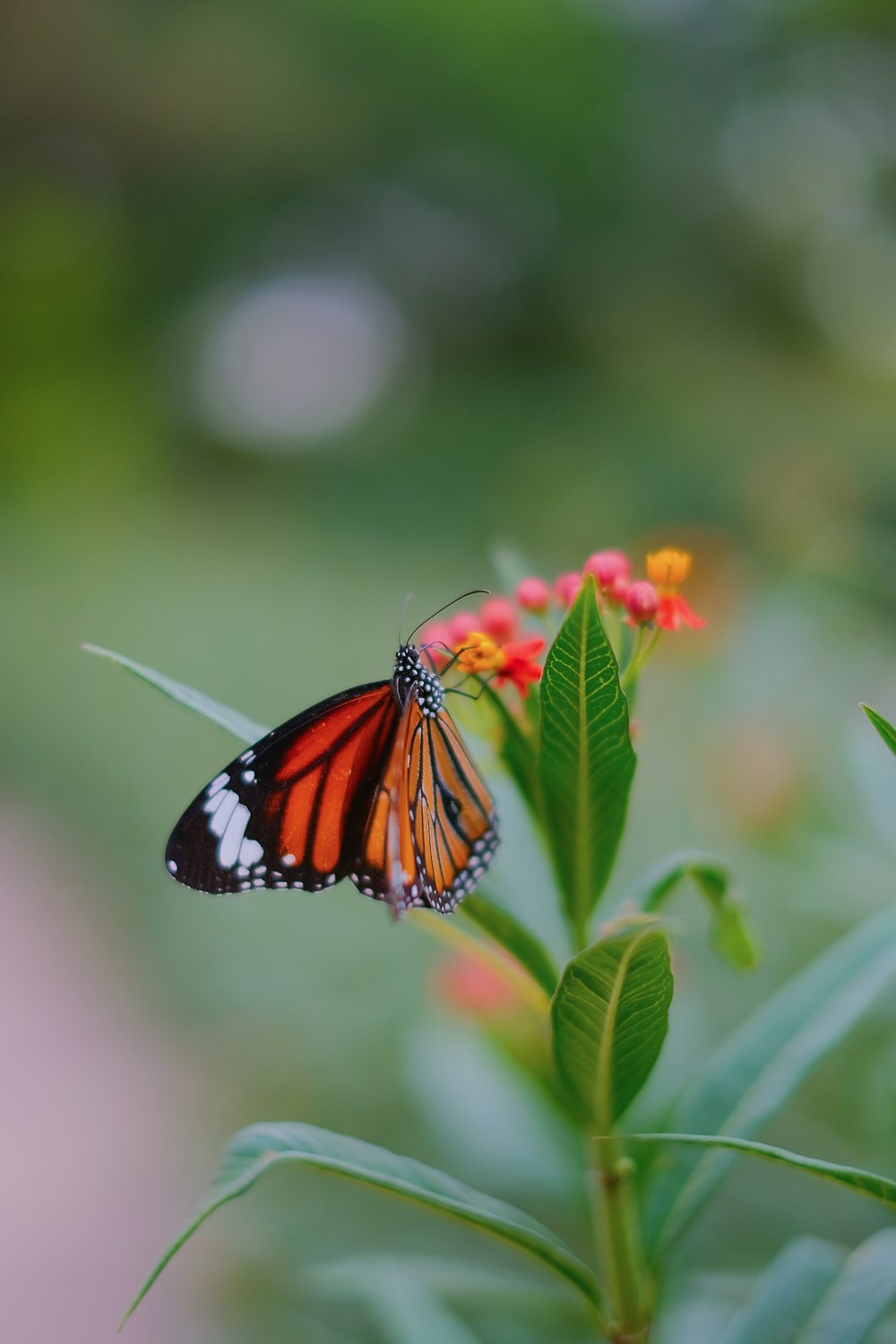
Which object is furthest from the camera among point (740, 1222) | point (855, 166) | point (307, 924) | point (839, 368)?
point (839, 368)

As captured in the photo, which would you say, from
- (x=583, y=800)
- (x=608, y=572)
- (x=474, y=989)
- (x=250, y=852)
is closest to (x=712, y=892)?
(x=583, y=800)

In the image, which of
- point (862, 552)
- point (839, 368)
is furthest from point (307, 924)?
point (839, 368)

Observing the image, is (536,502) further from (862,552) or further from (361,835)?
(361,835)

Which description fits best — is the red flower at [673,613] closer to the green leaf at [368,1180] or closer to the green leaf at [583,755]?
the green leaf at [583,755]

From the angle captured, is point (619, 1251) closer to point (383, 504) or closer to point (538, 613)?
point (538, 613)

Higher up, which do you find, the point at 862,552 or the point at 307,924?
the point at 862,552
